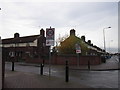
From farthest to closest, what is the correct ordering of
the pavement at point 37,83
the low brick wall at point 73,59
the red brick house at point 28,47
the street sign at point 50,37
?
the red brick house at point 28,47 < the low brick wall at point 73,59 < the street sign at point 50,37 < the pavement at point 37,83

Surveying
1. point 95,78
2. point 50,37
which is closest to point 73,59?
point 95,78

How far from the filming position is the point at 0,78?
816cm

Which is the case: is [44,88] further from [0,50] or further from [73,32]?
[73,32]

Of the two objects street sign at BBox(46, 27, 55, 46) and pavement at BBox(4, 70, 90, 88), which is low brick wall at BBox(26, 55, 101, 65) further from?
street sign at BBox(46, 27, 55, 46)

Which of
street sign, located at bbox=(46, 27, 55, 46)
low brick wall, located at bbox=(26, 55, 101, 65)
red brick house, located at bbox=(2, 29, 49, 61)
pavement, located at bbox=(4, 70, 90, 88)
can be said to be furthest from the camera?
red brick house, located at bbox=(2, 29, 49, 61)

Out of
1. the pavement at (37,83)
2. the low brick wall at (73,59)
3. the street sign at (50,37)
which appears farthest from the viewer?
the low brick wall at (73,59)

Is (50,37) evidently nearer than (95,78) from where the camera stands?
Yes

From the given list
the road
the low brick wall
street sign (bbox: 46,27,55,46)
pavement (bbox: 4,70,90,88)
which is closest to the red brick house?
the low brick wall

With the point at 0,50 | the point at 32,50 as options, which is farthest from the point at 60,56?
the point at 0,50

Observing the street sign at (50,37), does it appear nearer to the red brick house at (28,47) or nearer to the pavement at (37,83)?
the pavement at (37,83)

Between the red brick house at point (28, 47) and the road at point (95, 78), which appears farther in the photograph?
the red brick house at point (28, 47)

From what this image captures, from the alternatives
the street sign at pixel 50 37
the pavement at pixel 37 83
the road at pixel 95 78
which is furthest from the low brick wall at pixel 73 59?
the street sign at pixel 50 37

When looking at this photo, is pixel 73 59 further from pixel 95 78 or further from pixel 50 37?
pixel 50 37

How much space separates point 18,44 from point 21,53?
12.2 feet
